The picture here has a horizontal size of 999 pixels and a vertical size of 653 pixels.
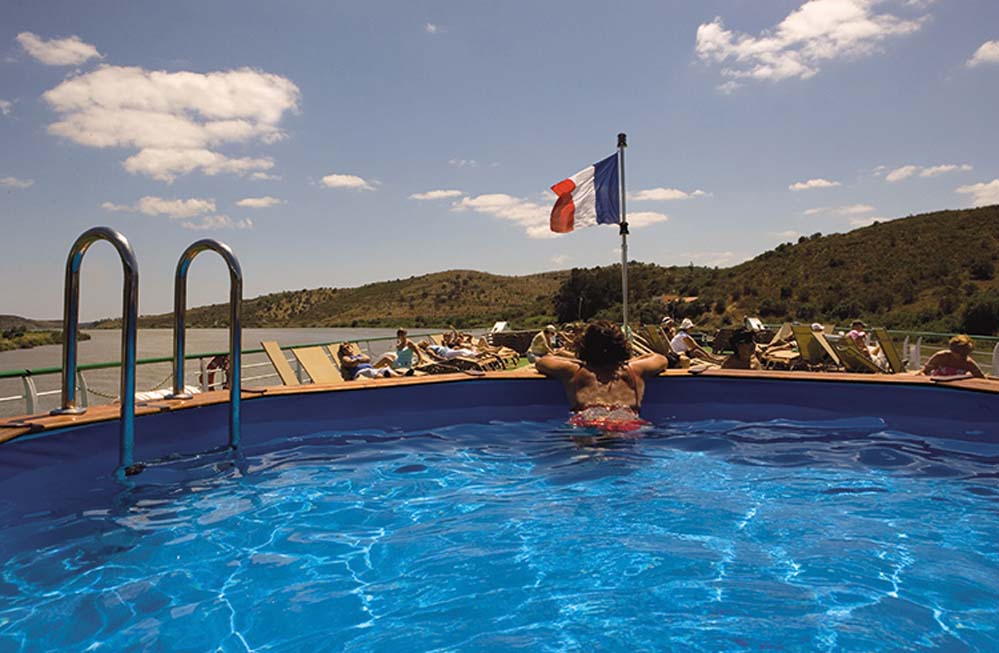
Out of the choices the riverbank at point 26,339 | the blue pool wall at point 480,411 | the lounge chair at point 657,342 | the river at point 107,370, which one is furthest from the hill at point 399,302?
the blue pool wall at point 480,411

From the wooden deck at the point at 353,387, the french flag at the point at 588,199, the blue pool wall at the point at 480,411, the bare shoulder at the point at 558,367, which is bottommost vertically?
the blue pool wall at the point at 480,411

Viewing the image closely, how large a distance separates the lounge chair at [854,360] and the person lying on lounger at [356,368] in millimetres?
6083

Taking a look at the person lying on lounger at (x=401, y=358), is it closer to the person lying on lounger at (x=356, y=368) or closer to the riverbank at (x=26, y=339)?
the person lying on lounger at (x=356, y=368)

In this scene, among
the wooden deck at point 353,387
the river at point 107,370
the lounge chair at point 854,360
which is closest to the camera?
the wooden deck at point 353,387

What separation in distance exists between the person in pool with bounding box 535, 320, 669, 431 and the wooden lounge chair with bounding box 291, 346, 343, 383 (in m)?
4.07

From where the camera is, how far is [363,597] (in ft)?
9.16

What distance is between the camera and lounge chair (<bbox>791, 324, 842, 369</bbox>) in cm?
914

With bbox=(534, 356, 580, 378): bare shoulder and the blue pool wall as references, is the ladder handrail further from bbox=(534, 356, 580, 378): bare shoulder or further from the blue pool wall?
bbox=(534, 356, 580, 378): bare shoulder

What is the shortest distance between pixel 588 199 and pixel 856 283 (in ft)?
121

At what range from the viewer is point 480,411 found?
6.22m

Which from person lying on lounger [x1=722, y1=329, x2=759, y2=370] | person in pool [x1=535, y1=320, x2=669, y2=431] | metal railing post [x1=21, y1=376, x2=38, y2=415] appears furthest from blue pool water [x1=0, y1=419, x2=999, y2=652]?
person lying on lounger [x1=722, y1=329, x2=759, y2=370]

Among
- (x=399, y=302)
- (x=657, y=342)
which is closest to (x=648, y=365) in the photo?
(x=657, y=342)

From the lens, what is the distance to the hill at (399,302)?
268 ft

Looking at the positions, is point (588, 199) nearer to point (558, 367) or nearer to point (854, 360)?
point (854, 360)
